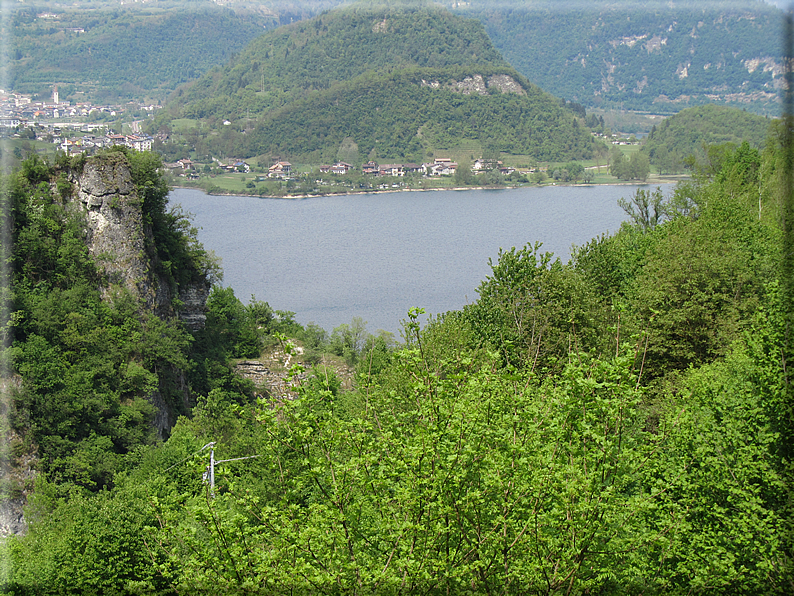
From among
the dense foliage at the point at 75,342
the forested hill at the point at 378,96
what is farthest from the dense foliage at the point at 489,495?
the forested hill at the point at 378,96

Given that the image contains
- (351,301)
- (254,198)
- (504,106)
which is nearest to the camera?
(351,301)

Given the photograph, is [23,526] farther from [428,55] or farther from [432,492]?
[428,55]

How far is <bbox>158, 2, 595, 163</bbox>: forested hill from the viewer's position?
130500mm

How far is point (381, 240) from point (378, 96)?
75710 mm

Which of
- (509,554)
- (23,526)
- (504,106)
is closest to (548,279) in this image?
(509,554)

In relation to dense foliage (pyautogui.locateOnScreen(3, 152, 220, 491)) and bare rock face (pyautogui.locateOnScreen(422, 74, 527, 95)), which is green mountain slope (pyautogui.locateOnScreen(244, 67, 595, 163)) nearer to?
bare rock face (pyautogui.locateOnScreen(422, 74, 527, 95))

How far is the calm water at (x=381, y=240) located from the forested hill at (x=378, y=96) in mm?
29875

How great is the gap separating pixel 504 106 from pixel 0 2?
5041 inches

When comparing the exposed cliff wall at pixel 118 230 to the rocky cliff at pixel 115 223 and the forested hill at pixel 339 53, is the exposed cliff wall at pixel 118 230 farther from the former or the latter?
the forested hill at pixel 339 53

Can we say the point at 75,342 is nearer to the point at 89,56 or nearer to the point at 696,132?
the point at 696,132

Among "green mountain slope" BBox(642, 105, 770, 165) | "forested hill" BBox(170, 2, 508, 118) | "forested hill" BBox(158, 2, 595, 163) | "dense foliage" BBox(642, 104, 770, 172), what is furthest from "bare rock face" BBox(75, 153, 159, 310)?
"forested hill" BBox(170, 2, 508, 118)

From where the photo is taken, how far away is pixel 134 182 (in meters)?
25.9

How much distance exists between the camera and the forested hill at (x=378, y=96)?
13050 centimetres

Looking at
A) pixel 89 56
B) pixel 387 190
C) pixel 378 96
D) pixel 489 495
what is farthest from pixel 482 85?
pixel 489 495
